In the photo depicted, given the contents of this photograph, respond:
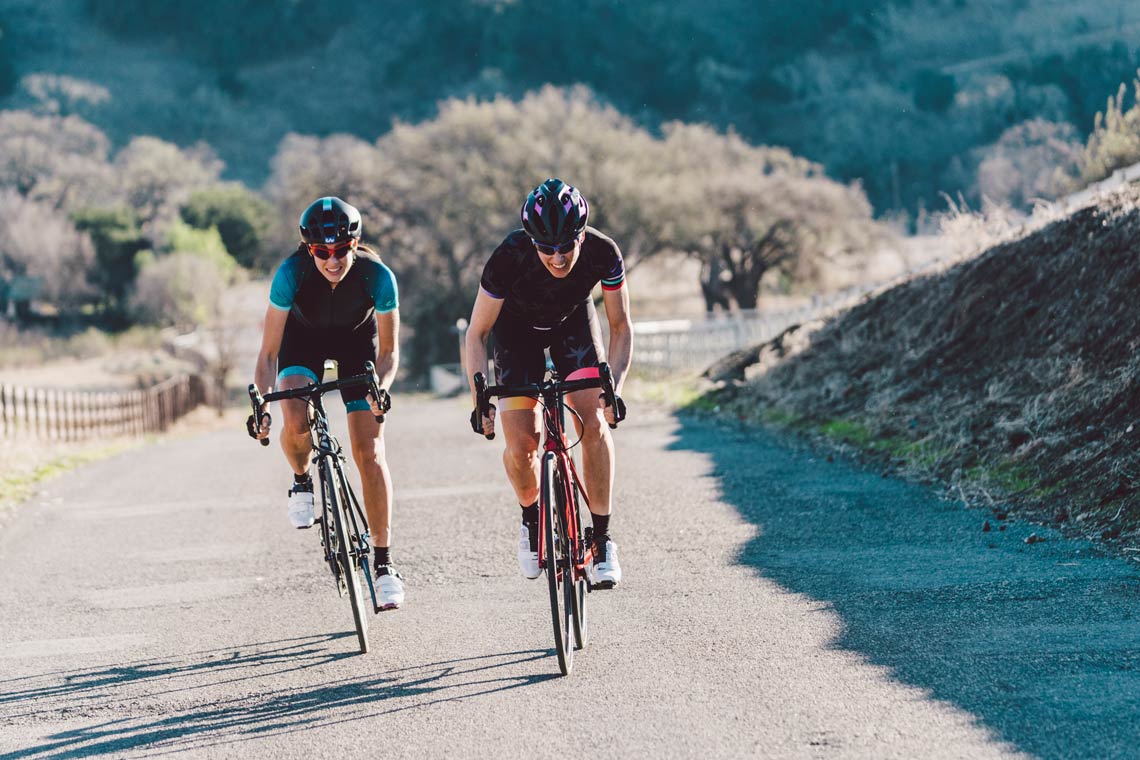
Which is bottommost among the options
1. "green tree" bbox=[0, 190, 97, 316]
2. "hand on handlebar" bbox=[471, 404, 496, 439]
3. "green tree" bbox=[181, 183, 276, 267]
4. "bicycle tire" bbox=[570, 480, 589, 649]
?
"bicycle tire" bbox=[570, 480, 589, 649]

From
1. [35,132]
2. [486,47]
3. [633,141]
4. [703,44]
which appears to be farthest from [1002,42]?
[35,132]

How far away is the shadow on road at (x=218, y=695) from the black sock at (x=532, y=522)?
0.50 meters

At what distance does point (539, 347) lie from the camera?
20.5 feet

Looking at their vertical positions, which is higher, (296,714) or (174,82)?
(174,82)

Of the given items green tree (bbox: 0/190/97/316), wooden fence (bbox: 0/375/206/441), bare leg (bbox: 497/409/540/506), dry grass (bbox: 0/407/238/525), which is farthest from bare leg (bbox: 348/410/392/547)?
green tree (bbox: 0/190/97/316)

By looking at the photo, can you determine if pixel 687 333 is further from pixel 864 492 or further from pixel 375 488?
pixel 375 488

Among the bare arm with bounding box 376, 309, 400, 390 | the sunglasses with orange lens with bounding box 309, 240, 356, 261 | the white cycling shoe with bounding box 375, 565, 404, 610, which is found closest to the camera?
the sunglasses with orange lens with bounding box 309, 240, 356, 261

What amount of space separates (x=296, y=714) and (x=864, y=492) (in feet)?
18.5

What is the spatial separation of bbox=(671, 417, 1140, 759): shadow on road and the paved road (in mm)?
18

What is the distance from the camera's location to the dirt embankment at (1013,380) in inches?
335

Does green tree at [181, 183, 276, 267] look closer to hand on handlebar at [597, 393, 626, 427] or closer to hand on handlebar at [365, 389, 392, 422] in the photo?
hand on handlebar at [365, 389, 392, 422]

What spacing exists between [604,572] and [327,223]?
6.60 feet

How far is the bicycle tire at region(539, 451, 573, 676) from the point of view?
5.39 meters

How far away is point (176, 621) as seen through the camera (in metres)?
7.19
